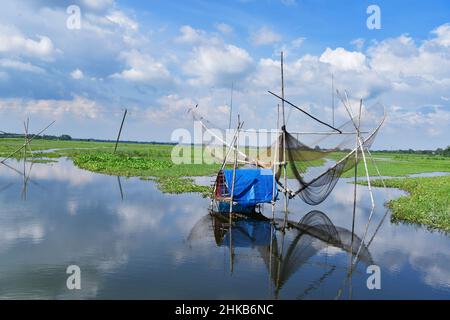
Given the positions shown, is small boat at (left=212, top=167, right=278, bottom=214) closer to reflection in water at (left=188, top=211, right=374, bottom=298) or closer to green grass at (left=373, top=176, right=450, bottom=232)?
reflection in water at (left=188, top=211, right=374, bottom=298)

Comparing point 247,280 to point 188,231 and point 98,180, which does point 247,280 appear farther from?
point 98,180

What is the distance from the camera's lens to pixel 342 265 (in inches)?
407

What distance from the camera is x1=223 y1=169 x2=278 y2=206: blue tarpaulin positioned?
1532 centimetres

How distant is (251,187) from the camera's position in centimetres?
1538

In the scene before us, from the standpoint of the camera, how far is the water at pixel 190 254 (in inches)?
329

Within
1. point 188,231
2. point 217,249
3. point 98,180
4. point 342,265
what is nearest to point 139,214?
point 188,231

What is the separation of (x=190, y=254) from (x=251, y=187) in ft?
17.6

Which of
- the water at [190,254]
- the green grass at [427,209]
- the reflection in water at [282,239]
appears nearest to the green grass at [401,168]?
the green grass at [427,209]

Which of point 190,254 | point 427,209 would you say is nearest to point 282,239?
point 190,254

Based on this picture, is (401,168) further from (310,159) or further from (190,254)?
(190,254)

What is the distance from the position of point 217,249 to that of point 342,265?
349 cm

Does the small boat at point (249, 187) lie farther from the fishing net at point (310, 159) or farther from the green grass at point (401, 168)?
the green grass at point (401, 168)

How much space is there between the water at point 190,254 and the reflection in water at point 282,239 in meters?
0.04

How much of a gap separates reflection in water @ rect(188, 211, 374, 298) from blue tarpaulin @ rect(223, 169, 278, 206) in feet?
2.60
